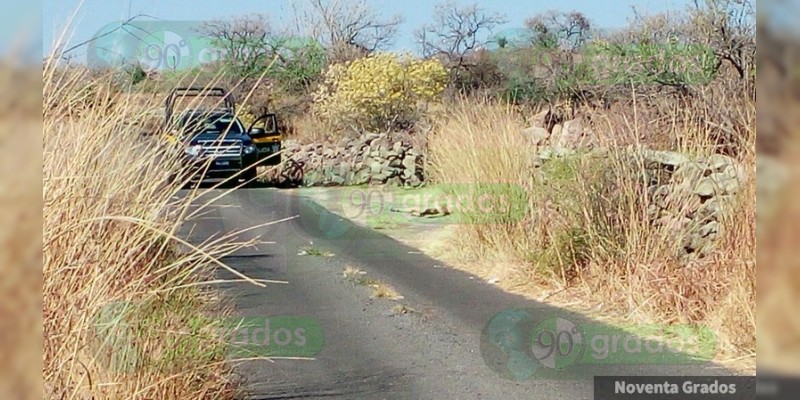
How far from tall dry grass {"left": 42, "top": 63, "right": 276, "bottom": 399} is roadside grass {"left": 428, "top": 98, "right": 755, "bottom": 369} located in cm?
283

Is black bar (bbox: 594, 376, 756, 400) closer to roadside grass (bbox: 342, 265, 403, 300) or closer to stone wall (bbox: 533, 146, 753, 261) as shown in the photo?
stone wall (bbox: 533, 146, 753, 261)

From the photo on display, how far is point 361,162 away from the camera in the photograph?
19.2 metres

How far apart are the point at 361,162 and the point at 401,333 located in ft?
42.5

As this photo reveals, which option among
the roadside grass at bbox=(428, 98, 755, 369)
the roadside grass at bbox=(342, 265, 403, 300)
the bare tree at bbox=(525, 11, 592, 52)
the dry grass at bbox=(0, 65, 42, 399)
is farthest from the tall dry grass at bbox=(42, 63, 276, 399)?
the bare tree at bbox=(525, 11, 592, 52)

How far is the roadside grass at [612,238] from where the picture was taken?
18.7 ft

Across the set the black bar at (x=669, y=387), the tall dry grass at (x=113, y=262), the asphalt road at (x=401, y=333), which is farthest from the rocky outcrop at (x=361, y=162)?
the tall dry grass at (x=113, y=262)

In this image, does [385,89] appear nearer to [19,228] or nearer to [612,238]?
[612,238]

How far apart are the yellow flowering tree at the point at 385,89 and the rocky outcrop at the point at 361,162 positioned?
3.00 feet

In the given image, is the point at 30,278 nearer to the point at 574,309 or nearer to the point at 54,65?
the point at 54,65

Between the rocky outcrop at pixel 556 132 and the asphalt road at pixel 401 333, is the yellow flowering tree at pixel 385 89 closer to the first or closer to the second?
the rocky outcrop at pixel 556 132

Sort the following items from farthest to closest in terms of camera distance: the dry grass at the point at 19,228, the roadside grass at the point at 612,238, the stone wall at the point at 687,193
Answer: the stone wall at the point at 687,193 → the roadside grass at the point at 612,238 → the dry grass at the point at 19,228

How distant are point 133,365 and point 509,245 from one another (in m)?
5.81

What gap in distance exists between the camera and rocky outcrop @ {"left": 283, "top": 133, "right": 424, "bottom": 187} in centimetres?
1820

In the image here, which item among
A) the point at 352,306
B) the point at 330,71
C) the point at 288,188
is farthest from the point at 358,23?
the point at 352,306
